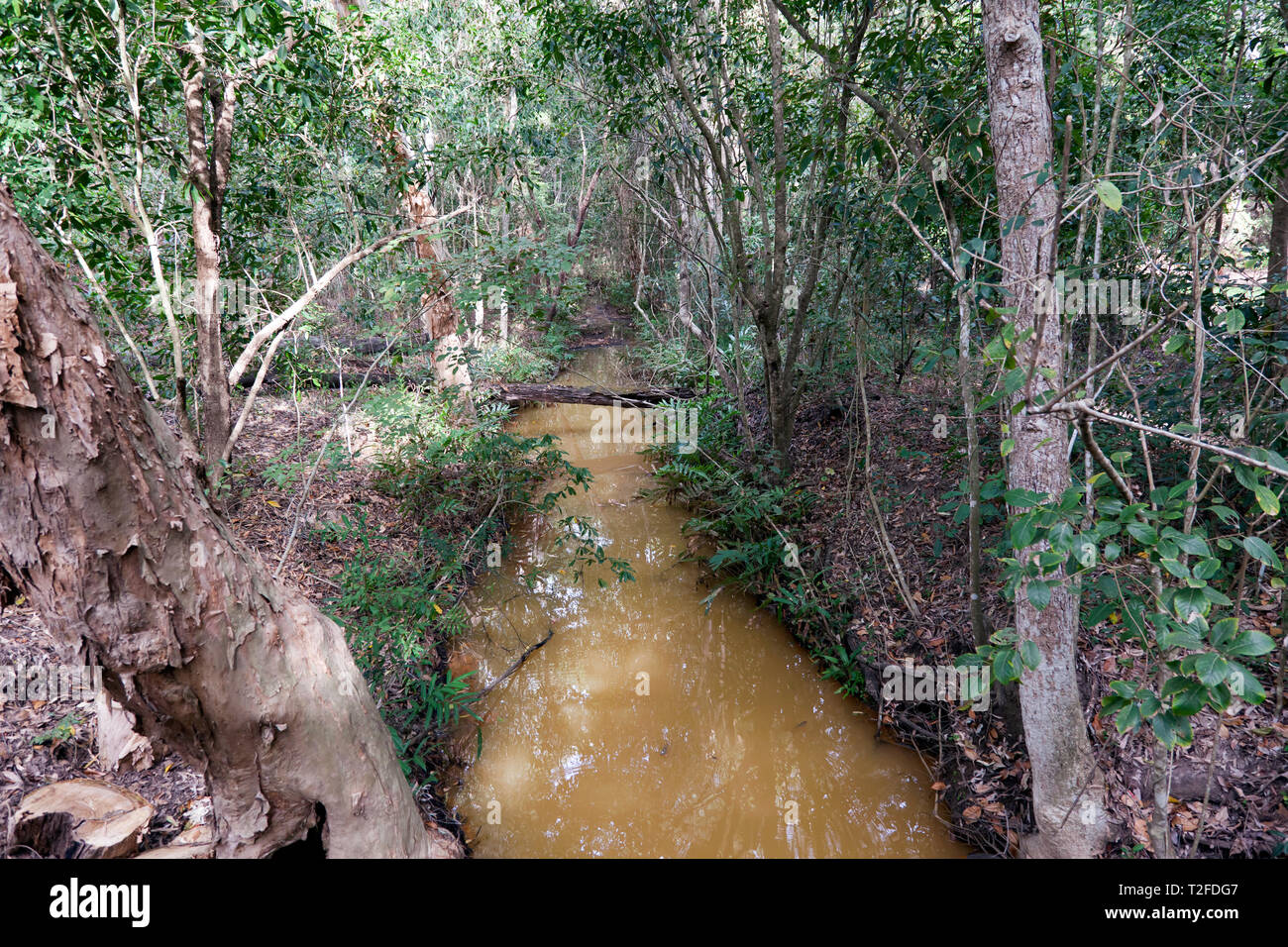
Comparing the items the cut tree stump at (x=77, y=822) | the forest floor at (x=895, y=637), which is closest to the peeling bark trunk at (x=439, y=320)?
the forest floor at (x=895, y=637)

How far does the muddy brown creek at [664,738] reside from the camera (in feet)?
10.6

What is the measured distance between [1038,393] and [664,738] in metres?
2.90

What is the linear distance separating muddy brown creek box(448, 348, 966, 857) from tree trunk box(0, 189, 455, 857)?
4.89ft

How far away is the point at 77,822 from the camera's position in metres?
2.15

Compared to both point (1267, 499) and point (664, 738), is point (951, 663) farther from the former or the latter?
point (1267, 499)

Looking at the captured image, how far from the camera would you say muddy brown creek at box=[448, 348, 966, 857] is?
3.23m

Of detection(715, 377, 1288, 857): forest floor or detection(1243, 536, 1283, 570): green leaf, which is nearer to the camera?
detection(1243, 536, 1283, 570): green leaf

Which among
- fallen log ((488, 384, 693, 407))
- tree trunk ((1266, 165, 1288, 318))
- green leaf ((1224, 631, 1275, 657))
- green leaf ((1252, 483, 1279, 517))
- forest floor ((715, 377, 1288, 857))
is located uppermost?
tree trunk ((1266, 165, 1288, 318))

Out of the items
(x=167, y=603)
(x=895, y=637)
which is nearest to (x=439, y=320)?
(x=895, y=637)

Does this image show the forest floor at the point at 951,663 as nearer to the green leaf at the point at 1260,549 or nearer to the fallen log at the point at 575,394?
the green leaf at the point at 1260,549

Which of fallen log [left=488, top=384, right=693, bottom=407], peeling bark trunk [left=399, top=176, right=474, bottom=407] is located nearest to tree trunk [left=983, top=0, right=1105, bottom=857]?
peeling bark trunk [left=399, top=176, right=474, bottom=407]

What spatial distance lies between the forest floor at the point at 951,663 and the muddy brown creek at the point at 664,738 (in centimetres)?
28

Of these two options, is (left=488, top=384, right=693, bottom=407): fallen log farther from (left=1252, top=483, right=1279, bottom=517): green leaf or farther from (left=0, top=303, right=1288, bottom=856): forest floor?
(left=1252, top=483, right=1279, bottom=517): green leaf

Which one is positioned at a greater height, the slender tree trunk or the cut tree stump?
the slender tree trunk
